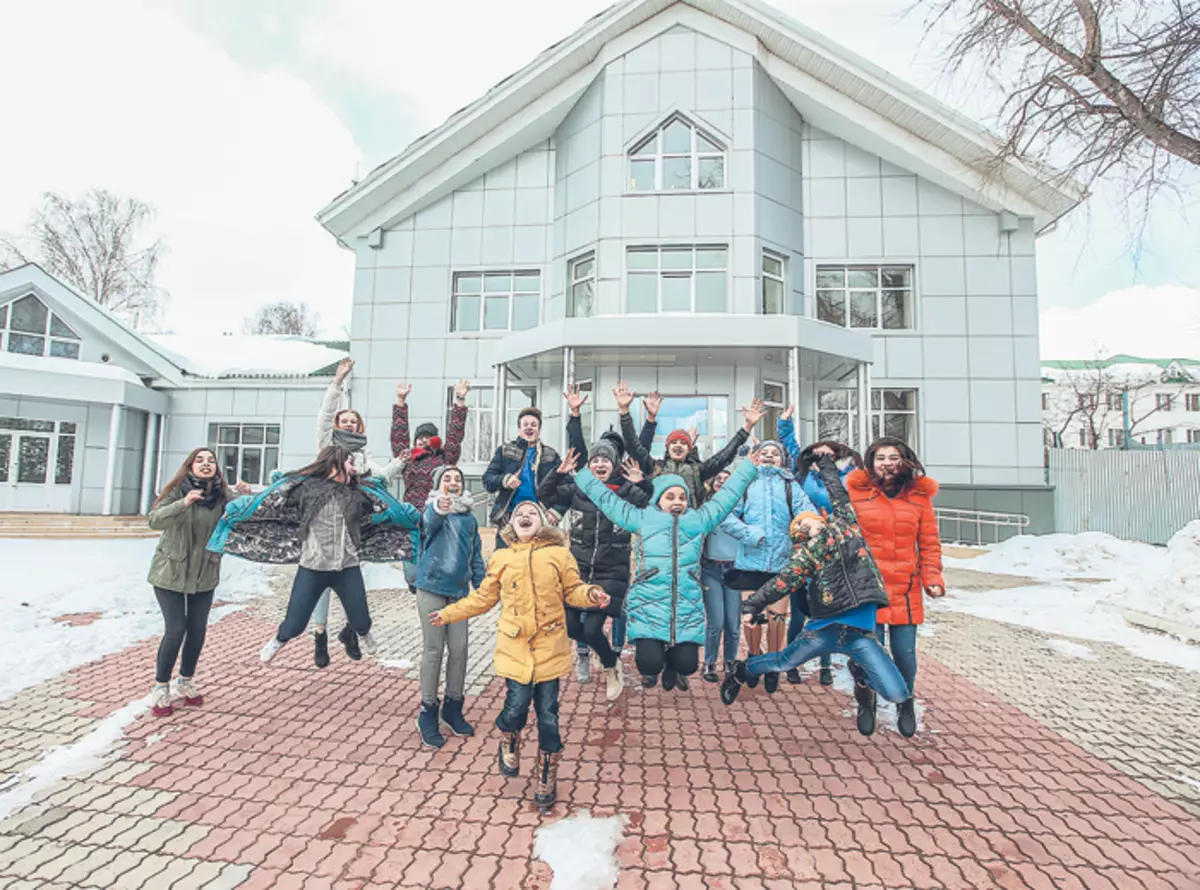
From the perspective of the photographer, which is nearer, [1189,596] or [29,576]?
[1189,596]

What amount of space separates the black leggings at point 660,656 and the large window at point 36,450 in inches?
762

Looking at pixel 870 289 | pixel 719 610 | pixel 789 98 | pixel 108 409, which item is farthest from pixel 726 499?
pixel 108 409

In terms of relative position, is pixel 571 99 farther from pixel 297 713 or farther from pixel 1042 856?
pixel 1042 856

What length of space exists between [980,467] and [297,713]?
14725 millimetres

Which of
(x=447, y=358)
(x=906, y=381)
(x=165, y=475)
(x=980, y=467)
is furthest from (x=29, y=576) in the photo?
(x=980, y=467)

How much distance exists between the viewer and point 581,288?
46.3 ft

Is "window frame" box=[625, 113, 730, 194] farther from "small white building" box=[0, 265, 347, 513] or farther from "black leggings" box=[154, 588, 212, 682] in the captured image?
"black leggings" box=[154, 588, 212, 682]

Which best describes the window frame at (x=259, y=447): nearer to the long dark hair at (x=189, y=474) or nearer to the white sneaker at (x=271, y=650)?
the long dark hair at (x=189, y=474)

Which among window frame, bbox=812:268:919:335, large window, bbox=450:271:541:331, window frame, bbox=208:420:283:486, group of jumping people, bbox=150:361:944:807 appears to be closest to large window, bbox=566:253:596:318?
large window, bbox=450:271:541:331

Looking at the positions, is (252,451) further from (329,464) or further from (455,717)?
(455,717)

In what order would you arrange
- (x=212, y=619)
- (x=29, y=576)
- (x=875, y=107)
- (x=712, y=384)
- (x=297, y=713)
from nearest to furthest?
(x=297, y=713)
(x=212, y=619)
(x=29, y=576)
(x=712, y=384)
(x=875, y=107)

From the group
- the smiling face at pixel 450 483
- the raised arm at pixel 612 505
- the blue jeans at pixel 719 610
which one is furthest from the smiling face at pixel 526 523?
the blue jeans at pixel 719 610

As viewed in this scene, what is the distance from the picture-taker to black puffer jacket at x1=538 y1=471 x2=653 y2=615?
4.54 metres

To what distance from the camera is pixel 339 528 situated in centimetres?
425
